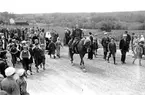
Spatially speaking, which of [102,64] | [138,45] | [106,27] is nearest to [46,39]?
[102,64]

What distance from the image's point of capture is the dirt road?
30.5 feet

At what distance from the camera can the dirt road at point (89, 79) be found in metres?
9.30

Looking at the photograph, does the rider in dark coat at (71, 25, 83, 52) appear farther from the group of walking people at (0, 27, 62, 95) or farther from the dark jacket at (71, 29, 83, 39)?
the group of walking people at (0, 27, 62, 95)

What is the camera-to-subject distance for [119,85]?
10.1m

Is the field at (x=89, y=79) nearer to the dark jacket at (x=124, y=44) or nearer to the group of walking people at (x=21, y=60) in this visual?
the group of walking people at (x=21, y=60)

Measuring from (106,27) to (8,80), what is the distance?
118ft

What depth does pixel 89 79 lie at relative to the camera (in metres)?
10.8

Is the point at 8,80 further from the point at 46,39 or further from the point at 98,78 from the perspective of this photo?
the point at 46,39

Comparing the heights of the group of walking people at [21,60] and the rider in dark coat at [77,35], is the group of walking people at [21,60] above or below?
below

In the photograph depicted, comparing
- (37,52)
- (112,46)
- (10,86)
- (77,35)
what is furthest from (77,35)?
(10,86)

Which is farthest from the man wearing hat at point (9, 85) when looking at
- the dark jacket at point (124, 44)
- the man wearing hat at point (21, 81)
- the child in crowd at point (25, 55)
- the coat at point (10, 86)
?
the dark jacket at point (124, 44)

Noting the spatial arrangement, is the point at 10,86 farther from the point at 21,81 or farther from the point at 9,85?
the point at 21,81

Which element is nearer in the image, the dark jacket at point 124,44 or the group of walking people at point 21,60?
the group of walking people at point 21,60

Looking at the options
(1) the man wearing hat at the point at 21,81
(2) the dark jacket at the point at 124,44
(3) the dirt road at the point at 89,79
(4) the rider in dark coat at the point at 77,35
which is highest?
(4) the rider in dark coat at the point at 77,35
